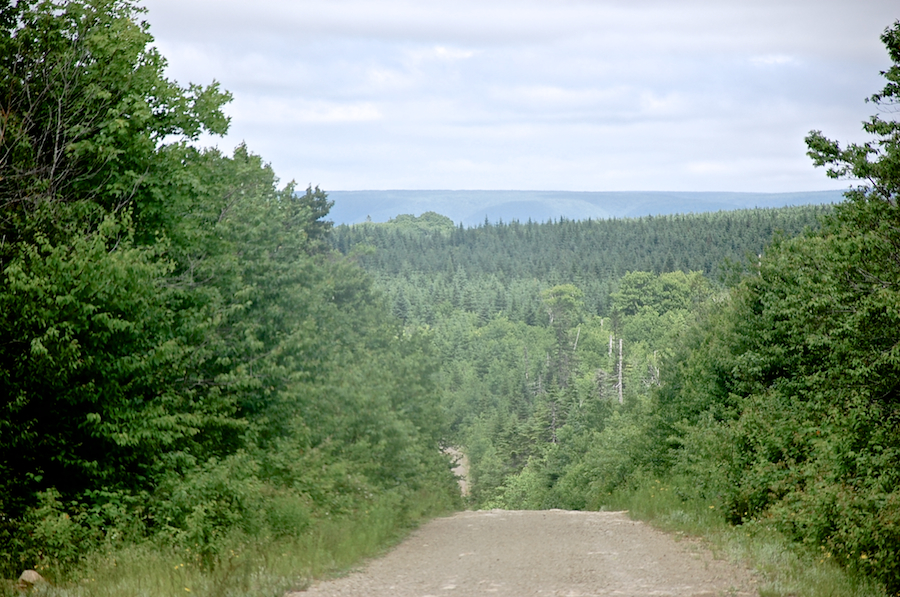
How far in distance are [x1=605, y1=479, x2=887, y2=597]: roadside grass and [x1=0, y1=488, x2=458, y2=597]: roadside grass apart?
18.7 ft

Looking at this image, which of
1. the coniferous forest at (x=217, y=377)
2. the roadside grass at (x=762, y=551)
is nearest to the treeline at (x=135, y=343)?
the coniferous forest at (x=217, y=377)

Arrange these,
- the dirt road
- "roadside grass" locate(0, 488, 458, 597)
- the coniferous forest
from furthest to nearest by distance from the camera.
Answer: the coniferous forest, the dirt road, "roadside grass" locate(0, 488, 458, 597)

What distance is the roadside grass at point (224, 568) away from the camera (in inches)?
382

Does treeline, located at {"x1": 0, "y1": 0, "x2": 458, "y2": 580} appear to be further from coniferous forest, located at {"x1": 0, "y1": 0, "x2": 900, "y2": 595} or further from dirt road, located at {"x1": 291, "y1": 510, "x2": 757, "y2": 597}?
dirt road, located at {"x1": 291, "y1": 510, "x2": 757, "y2": 597}

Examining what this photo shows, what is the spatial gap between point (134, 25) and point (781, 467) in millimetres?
15232

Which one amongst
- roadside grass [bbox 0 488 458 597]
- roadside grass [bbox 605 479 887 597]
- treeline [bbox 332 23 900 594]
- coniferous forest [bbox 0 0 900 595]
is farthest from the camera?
treeline [bbox 332 23 900 594]

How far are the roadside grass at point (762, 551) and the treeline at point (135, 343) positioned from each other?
18.4 feet

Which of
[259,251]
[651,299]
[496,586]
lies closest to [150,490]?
[496,586]

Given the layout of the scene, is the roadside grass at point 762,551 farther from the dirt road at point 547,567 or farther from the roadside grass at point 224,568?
the roadside grass at point 224,568

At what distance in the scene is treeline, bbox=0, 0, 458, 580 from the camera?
468 inches

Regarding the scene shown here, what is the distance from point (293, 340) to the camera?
65.0ft

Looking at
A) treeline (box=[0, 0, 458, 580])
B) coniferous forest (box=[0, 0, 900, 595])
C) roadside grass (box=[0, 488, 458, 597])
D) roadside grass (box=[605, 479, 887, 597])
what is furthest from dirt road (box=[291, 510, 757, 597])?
treeline (box=[0, 0, 458, 580])

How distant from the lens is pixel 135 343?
13.9 meters

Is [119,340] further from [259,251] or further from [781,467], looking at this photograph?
[781,467]
